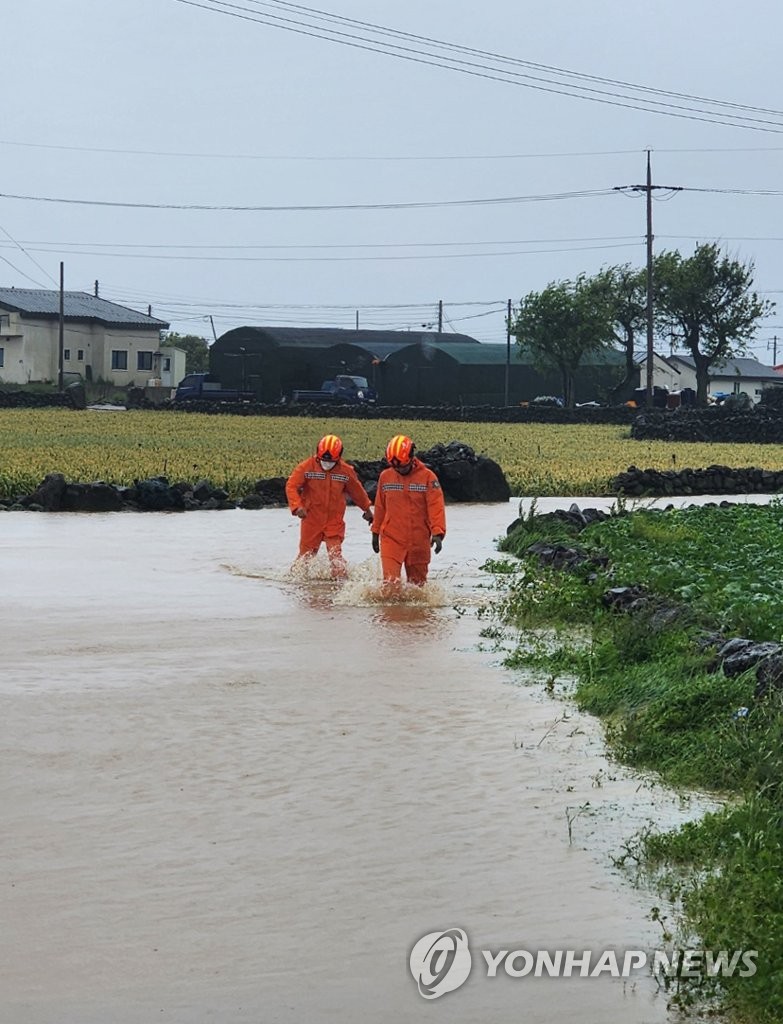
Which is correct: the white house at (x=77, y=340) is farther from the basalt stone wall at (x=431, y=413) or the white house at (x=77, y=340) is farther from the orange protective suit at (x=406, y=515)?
the orange protective suit at (x=406, y=515)

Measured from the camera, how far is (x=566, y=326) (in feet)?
278

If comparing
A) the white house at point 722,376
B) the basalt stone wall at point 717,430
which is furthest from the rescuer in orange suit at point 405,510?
→ the white house at point 722,376

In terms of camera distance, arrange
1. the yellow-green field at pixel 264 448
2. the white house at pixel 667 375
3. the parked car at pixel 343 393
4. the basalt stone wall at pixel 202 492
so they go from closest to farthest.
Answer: the basalt stone wall at pixel 202 492 < the yellow-green field at pixel 264 448 < the parked car at pixel 343 393 < the white house at pixel 667 375

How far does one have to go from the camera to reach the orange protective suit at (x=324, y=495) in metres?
16.3

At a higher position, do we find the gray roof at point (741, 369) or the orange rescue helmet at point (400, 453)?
the gray roof at point (741, 369)

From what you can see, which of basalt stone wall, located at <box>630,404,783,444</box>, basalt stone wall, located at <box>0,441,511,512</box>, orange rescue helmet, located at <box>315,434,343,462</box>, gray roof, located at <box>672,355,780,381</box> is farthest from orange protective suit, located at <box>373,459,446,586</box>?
gray roof, located at <box>672,355,780,381</box>

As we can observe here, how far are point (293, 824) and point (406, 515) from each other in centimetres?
748

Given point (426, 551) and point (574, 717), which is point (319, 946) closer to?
point (574, 717)

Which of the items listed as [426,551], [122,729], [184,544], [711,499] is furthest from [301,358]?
[122,729]

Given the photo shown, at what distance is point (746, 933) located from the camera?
5.84 meters

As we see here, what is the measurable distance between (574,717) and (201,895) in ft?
13.5

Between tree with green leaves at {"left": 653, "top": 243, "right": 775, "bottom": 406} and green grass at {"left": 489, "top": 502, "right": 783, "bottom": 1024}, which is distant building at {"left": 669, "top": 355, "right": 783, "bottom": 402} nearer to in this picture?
tree with green leaves at {"left": 653, "top": 243, "right": 775, "bottom": 406}

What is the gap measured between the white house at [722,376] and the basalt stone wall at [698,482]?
226ft

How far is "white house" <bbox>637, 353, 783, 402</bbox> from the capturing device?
105 metres
